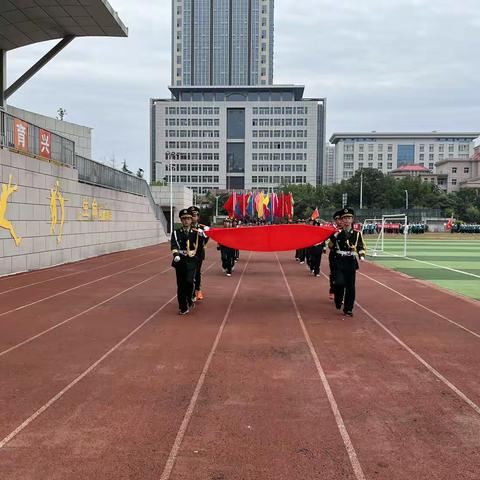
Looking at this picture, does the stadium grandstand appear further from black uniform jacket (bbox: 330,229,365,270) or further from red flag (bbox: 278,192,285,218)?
black uniform jacket (bbox: 330,229,365,270)

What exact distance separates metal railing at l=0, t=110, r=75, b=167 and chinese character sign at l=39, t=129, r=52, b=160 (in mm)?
87

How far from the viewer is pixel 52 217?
1462 cm

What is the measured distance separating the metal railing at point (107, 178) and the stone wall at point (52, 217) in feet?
1.22

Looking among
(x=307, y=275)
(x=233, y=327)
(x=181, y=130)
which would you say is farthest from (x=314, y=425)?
(x=181, y=130)

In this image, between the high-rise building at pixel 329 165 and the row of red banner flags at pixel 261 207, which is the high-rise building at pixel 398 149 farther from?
the row of red banner flags at pixel 261 207

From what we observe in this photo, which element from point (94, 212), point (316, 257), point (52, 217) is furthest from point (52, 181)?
point (316, 257)

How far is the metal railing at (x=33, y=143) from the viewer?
1216 cm

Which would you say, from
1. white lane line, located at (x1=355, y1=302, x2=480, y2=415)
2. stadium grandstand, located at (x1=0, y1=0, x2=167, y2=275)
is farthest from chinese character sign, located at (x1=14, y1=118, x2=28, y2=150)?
white lane line, located at (x1=355, y1=302, x2=480, y2=415)

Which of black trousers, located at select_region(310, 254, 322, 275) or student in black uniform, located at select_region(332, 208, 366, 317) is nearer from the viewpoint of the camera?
student in black uniform, located at select_region(332, 208, 366, 317)

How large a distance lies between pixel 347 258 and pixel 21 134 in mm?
9521

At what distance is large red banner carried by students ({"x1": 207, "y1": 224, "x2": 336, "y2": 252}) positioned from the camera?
8.52m

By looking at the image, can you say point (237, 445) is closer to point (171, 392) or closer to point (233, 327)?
point (171, 392)

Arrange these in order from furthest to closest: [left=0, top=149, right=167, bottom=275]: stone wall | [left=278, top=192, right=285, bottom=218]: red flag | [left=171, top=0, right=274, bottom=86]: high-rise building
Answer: [left=171, top=0, right=274, bottom=86]: high-rise building
[left=278, top=192, right=285, bottom=218]: red flag
[left=0, top=149, right=167, bottom=275]: stone wall

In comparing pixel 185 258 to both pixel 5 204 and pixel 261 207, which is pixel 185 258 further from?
pixel 261 207
